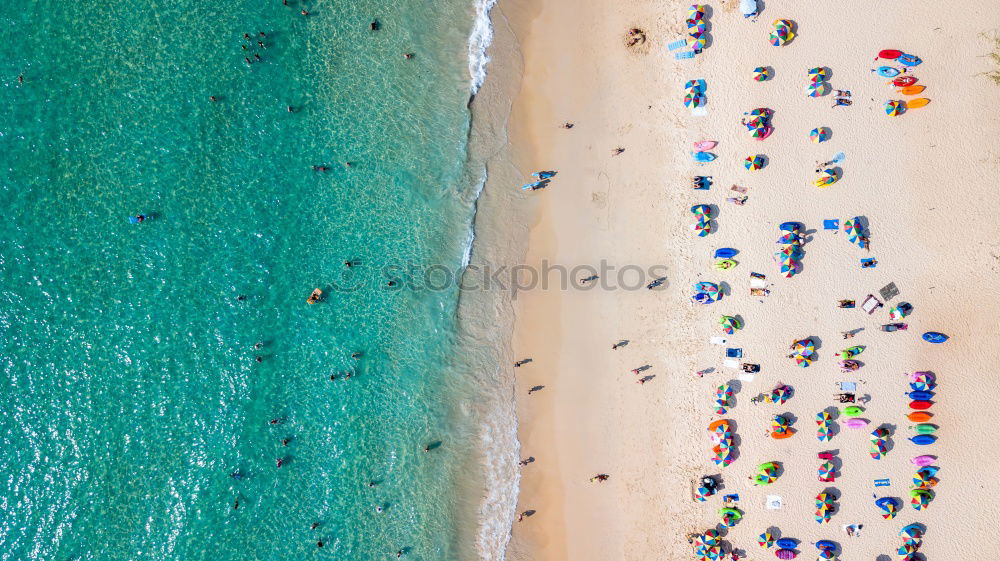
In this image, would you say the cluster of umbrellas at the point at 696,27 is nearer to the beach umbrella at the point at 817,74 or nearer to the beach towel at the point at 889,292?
the beach umbrella at the point at 817,74

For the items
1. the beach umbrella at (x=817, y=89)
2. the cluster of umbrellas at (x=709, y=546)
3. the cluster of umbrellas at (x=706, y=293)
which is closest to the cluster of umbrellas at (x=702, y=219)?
the cluster of umbrellas at (x=706, y=293)

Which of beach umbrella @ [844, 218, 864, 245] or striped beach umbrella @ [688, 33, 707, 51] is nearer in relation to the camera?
beach umbrella @ [844, 218, 864, 245]

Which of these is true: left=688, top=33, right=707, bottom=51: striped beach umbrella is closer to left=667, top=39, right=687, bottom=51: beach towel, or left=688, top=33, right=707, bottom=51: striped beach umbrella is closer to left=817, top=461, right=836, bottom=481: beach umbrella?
left=667, top=39, right=687, bottom=51: beach towel

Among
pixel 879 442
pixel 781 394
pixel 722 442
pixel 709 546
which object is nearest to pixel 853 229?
pixel 781 394

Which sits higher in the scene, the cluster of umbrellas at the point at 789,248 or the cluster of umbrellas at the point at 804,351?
the cluster of umbrellas at the point at 789,248

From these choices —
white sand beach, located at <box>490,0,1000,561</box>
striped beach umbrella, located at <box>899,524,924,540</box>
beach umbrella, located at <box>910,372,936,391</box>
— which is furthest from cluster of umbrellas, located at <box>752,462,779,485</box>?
beach umbrella, located at <box>910,372,936,391</box>

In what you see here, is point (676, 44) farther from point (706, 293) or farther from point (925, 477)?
point (925, 477)
